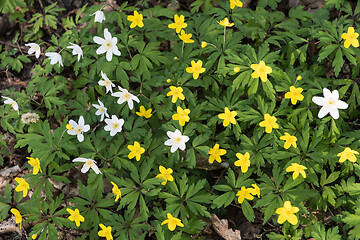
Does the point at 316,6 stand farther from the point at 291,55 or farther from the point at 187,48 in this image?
the point at 187,48

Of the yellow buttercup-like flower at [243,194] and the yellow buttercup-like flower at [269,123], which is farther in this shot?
the yellow buttercup-like flower at [269,123]

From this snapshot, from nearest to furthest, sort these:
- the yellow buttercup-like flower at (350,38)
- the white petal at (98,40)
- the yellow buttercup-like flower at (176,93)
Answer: the yellow buttercup-like flower at (350,38), the yellow buttercup-like flower at (176,93), the white petal at (98,40)

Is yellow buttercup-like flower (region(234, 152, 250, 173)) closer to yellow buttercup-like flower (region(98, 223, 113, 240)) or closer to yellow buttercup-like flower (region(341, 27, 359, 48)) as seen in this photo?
yellow buttercup-like flower (region(98, 223, 113, 240))

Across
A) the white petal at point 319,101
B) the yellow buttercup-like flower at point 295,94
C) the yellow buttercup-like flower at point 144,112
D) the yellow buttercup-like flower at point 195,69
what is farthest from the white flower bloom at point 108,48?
the white petal at point 319,101

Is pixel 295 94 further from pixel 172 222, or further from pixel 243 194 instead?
pixel 172 222

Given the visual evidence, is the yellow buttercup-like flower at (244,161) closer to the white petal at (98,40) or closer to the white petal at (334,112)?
the white petal at (334,112)

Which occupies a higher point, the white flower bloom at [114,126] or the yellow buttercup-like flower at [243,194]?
the white flower bloom at [114,126]

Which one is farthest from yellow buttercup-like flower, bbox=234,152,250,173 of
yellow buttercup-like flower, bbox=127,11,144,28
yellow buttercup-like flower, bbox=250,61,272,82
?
yellow buttercup-like flower, bbox=127,11,144,28
